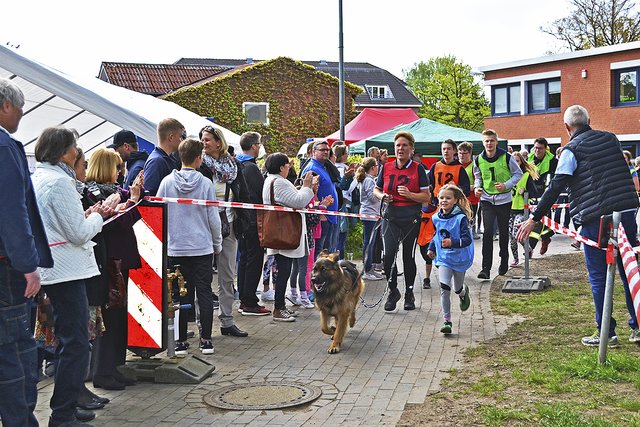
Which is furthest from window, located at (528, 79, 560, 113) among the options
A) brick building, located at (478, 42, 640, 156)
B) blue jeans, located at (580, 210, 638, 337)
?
blue jeans, located at (580, 210, 638, 337)

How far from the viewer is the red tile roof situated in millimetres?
53438

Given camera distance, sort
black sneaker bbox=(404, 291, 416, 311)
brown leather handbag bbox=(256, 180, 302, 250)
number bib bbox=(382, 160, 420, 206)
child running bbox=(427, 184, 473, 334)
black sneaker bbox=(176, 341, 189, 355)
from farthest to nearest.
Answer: black sneaker bbox=(404, 291, 416, 311) → number bib bbox=(382, 160, 420, 206) → brown leather handbag bbox=(256, 180, 302, 250) → child running bbox=(427, 184, 473, 334) → black sneaker bbox=(176, 341, 189, 355)

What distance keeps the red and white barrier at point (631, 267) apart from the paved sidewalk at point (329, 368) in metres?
1.71

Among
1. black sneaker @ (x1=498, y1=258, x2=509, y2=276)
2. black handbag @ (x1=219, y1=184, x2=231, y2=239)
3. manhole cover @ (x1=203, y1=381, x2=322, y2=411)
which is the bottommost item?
manhole cover @ (x1=203, y1=381, x2=322, y2=411)

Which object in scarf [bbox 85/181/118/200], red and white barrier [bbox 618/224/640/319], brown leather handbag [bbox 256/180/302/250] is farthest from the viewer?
brown leather handbag [bbox 256/180/302/250]

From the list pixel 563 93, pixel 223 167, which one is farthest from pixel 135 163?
pixel 563 93

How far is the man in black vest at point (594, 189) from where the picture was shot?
25.7ft

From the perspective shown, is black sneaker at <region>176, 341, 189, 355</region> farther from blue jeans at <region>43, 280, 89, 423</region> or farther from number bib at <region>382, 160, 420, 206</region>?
number bib at <region>382, 160, 420, 206</region>

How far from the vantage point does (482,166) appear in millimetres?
13094

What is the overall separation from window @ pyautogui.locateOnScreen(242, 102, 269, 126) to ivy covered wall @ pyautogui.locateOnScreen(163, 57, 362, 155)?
233 millimetres

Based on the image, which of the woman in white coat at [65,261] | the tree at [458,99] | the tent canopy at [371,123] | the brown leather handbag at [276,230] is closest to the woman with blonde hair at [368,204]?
the brown leather handbag at [276,230]

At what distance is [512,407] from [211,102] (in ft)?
135

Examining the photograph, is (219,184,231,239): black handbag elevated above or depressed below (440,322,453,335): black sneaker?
above

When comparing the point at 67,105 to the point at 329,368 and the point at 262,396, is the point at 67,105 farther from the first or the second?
the point at 262,396
